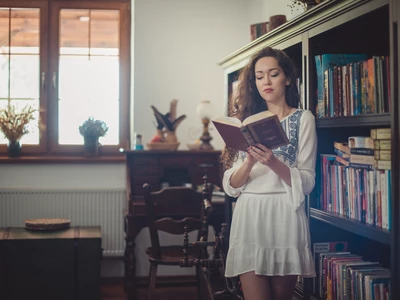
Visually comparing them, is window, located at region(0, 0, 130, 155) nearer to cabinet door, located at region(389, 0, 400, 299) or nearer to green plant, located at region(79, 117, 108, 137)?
green plant, located at region(79, 117, 108, 137)

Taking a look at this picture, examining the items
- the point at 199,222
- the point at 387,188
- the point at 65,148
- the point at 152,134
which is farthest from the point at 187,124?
the point at 387,188

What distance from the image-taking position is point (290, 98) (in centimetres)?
214

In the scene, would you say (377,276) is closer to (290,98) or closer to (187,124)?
(290,98)

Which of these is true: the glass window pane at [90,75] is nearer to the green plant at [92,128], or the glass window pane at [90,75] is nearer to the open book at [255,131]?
the green plant at [92,128]

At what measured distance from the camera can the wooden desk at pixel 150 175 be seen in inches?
155

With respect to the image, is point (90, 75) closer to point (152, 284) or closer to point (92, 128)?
point (92, 128)

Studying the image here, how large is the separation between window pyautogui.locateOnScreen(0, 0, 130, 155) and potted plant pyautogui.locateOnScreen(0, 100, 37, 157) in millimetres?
113

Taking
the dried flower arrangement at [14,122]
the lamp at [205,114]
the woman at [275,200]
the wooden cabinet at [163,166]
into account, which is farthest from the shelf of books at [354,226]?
the dried flower arrangement at [14,122]

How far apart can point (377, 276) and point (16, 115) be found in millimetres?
3278

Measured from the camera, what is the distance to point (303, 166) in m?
2.02

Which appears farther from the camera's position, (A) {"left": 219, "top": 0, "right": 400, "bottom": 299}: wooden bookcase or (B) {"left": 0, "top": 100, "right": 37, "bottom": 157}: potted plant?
(B) {"left": 0, "top": 100, "right": 37, "bottom": 157}: potted plant

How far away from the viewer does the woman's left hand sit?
195cm

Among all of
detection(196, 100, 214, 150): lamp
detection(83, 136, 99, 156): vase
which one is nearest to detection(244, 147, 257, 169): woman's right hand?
detection(196, 100, 214, 150): lamp

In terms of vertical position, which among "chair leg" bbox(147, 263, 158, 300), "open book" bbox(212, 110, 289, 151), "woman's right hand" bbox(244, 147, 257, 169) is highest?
"open book" bbox(212, 110, 289, 151)
